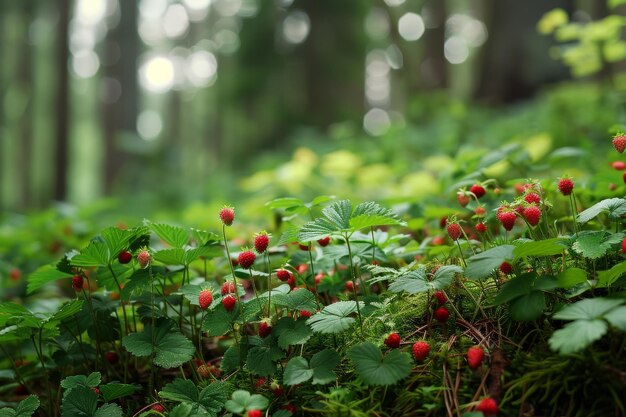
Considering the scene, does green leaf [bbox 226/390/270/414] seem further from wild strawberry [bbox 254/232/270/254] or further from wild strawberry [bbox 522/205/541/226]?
wild strawberry [bbox 522/205/541/226]

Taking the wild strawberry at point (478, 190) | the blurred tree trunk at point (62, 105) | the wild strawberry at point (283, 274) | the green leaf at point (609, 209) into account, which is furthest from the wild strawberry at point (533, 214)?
the blurred tree trunk at point (62, 105)

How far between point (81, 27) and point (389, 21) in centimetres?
1607

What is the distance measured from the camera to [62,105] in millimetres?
10234

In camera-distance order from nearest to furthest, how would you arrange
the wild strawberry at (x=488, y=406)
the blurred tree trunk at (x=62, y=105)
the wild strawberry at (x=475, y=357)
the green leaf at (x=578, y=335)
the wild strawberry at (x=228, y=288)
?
the green leaf at (x=578, y=335) < the wild strawberry at (x=488, y=406) < the wild strawberry at (x=475, y=357) < the wild strawberry at (x=228, y=288) < the blurred tree trunk at (x=62, y=105)

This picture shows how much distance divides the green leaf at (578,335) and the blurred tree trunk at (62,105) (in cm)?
1047

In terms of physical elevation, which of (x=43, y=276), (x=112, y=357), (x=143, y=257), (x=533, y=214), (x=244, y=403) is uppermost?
(x=533, y=214)

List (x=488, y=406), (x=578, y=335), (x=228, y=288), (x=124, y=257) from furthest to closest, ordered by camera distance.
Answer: (x=124, y=257)
(x=228, y=288)
(x=488, y=406)
(x=578, y=335)

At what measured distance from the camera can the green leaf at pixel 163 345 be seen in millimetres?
1541

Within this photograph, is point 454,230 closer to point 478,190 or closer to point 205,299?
point 478,190

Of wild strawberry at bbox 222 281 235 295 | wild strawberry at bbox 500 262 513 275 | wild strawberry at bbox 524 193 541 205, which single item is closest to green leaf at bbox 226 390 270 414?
wild strawberry at bbox 222 281 235 295

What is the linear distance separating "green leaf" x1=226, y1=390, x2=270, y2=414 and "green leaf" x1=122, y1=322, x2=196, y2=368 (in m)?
0.25

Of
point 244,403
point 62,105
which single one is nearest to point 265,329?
point 244,403

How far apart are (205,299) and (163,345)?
0.24m

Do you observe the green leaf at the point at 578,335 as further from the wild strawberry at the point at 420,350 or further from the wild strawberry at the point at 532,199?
the wild strawberry at the point at 532,199
